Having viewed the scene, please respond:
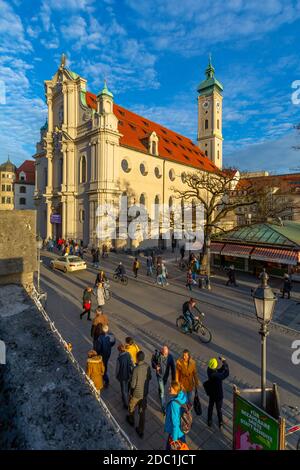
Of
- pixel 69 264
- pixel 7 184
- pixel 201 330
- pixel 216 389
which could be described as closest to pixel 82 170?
pixel 69 264

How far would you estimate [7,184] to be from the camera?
209 feet

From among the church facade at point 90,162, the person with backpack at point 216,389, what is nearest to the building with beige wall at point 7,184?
the church facade at point 90,162

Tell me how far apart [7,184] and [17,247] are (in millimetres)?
68406

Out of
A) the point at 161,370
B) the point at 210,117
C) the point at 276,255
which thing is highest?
the point at 210,117

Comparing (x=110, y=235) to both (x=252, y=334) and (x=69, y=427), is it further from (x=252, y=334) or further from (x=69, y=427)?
(x=69, y=427)

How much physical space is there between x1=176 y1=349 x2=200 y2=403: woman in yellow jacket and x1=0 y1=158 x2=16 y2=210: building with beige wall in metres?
65.3

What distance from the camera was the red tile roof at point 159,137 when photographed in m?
37.3

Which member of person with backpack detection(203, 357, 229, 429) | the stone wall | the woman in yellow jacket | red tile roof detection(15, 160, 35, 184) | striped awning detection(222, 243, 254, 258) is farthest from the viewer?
red tile roof detection(15, 160, 35, 184)

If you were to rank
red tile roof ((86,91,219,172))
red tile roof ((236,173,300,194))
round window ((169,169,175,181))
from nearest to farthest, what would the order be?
red tile roof ((236,173,300,194))
red tile roof ((86,91,219,172))
round window ((169,169,175,181))

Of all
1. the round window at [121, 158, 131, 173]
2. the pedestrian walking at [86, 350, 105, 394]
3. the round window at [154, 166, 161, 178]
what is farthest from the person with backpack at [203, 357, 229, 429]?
the round window at [154, 166, 161, 178]

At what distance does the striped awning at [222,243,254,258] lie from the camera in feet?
66.5

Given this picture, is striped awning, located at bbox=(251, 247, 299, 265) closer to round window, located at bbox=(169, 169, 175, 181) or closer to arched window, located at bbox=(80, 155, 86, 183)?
arched window, located at bbox=(80, 155, 86, 183)

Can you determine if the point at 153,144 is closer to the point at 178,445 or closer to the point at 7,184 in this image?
the point at 178,445

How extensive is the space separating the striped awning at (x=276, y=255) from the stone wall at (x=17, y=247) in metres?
17.0
